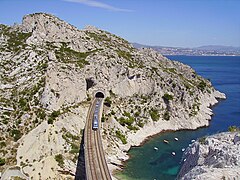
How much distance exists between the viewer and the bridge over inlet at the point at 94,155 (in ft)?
177

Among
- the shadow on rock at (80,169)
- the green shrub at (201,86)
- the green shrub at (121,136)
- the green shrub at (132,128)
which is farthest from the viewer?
the green shrub at (201,86)

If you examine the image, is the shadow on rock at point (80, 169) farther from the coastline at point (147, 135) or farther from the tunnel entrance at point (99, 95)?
the tunnel entrance at point (99, 95)

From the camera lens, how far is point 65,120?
83.1 metres

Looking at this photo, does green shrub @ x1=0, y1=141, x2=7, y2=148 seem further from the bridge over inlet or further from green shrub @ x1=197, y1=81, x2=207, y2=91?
green shrub @ x1=197, y1=81, x2=207, y2=91

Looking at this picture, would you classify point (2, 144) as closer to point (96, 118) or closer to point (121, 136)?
point (96, 118)

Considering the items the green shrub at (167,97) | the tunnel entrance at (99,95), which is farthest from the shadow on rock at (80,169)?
the green shrub at (167,97)

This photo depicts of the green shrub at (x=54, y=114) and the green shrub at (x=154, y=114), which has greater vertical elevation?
the green shrub at (x=54, y=114)

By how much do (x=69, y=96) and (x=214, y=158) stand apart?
228 ft

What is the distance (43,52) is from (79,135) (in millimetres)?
37587

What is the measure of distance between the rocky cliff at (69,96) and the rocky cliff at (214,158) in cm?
4165

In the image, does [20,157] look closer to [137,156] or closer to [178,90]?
[137,156]

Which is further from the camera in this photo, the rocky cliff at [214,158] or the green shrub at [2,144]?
the green shrub at [2,144]

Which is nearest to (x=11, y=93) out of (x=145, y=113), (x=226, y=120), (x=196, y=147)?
(x=145, y=113)

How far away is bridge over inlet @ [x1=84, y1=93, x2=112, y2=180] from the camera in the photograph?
5384 centimetres
